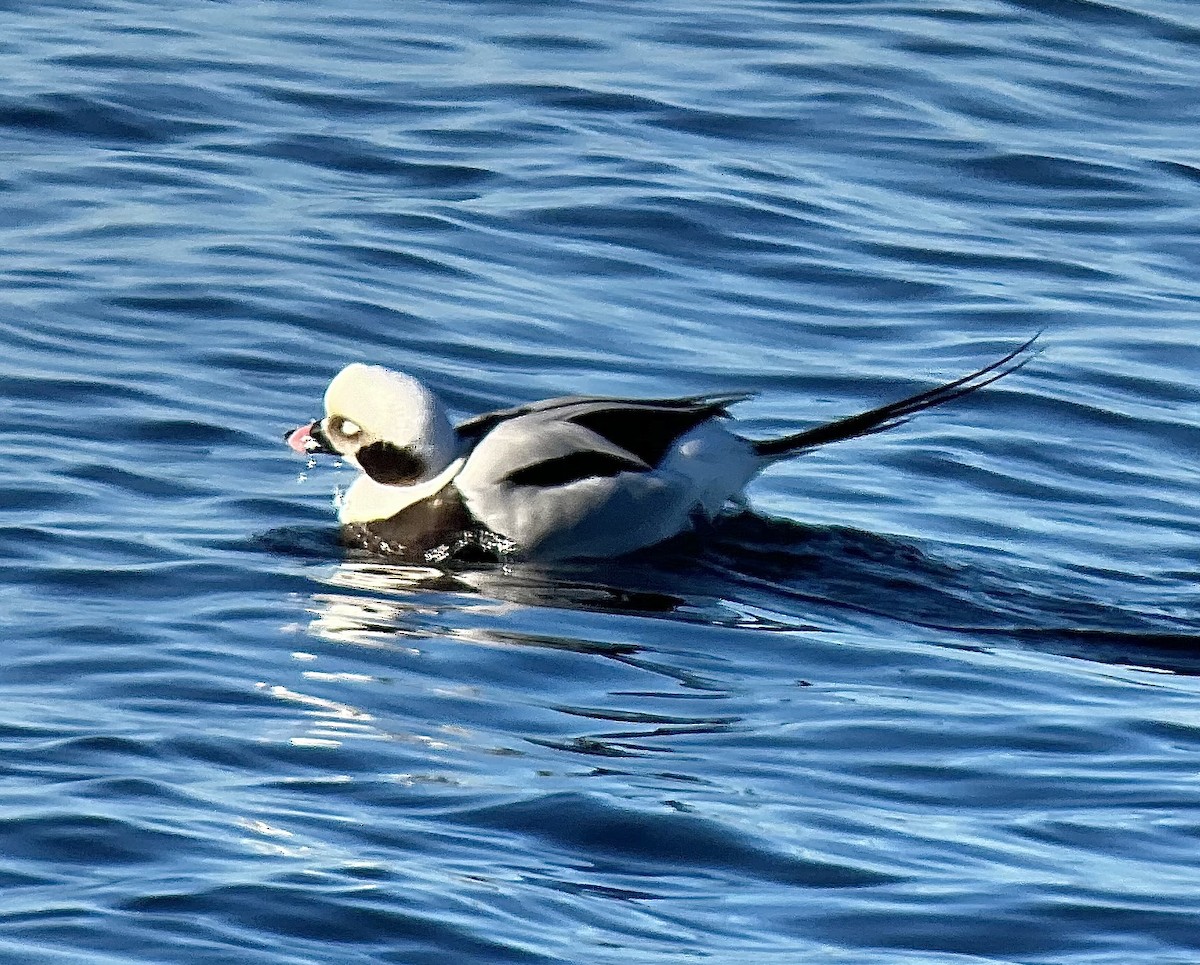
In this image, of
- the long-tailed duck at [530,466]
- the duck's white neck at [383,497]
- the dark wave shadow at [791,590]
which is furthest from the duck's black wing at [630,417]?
the dark wave shadow at [791,590]

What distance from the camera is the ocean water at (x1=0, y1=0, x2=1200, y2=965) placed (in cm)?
565

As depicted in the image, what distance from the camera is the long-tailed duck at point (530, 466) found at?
29.2 ft

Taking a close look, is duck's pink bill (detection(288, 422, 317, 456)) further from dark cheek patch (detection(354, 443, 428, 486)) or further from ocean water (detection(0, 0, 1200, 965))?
ocean water (detection(0, 0, 1200, 965))

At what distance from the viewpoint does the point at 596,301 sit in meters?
12.3

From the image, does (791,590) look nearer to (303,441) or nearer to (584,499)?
(584,499)

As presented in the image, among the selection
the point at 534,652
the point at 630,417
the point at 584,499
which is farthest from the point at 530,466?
the point at 534,652

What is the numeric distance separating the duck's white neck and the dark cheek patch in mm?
27

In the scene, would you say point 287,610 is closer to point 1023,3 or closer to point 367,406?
point 367,406

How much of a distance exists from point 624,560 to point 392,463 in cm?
84

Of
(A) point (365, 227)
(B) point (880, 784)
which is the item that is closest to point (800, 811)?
(B) point (880, 784)

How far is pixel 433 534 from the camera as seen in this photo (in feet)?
29.6

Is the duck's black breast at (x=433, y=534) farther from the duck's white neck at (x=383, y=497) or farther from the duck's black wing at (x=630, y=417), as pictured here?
the duck's black wing at (x=630, y=417)

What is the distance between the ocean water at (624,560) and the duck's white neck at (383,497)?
0.21m

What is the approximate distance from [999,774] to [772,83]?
10222 mm
